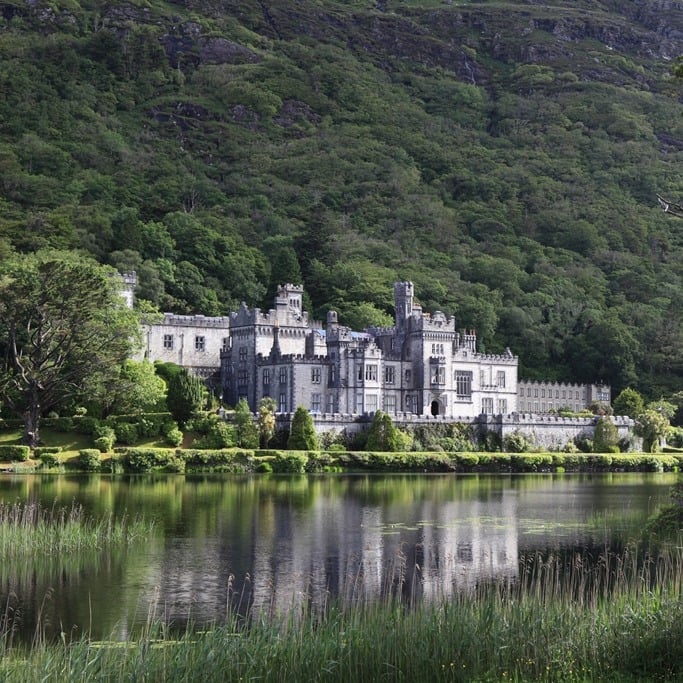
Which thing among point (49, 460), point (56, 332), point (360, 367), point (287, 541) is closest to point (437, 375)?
point (360, 367)

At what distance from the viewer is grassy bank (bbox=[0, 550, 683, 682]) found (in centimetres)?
2023

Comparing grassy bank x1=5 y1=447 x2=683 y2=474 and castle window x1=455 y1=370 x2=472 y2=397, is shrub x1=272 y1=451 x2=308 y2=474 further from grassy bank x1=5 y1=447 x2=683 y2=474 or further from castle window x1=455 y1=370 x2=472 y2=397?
castle window x1=455 y1=370 x2=472 y2=397

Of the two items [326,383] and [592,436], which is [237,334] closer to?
[326,383]

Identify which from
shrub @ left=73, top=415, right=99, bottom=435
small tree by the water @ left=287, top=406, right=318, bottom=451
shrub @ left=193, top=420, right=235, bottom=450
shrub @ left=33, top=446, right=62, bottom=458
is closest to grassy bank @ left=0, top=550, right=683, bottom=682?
shrub @ left=33, top=446, right=62, bottom=458

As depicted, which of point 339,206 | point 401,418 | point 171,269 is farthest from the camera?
point 339,206

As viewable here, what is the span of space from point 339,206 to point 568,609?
503 feet

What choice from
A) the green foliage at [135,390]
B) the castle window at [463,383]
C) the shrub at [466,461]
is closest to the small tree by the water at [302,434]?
the green foliage at [135,390]

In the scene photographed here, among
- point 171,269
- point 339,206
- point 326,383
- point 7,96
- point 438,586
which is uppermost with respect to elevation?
→ point 7,96

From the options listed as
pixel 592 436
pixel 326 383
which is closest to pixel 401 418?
pixel 326 383

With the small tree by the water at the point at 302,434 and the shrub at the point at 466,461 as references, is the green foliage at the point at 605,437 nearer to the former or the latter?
the shrub at the point at 466,461

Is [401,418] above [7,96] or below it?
below

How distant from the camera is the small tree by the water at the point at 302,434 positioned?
80.0 metres

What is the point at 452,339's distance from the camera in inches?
3839

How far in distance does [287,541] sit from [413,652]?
61.5 ft
